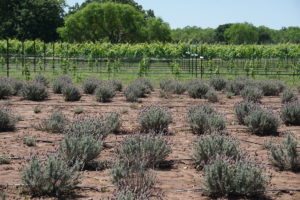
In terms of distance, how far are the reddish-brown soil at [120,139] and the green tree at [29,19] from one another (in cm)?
4798

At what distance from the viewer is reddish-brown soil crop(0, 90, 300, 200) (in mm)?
6160

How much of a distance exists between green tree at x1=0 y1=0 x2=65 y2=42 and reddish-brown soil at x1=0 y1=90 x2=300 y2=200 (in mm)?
47984

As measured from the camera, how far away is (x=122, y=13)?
66.4 m

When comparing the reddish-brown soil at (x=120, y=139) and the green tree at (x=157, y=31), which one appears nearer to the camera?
the reddish-brown soil at (x=120, y=139)

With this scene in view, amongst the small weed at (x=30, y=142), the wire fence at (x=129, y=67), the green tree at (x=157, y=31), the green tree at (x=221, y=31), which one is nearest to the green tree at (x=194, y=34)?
Result: the green tree at (x=221, y=31)

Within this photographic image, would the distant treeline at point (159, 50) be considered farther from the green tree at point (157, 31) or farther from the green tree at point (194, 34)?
the green tree at point (194, 34)

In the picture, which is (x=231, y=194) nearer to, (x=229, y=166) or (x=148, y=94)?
(x=229, y=166)

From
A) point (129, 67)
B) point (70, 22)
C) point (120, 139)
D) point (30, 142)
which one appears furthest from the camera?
point (70, 22)

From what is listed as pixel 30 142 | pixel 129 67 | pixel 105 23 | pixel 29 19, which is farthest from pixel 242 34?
pixel 30 142

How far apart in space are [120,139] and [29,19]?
183ft

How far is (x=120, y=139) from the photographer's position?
942 cm

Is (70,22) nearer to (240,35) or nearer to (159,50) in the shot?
(159,50)

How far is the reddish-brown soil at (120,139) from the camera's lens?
20.2 feet

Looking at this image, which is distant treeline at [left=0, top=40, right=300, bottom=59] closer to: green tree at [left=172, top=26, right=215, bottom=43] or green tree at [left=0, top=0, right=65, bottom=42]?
green tree at [left=0, top=0, right=65, bottom=42]
